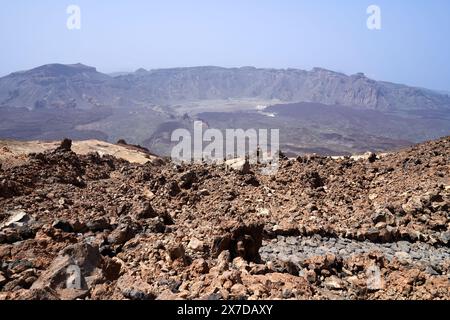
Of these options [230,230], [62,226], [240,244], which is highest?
[230,230]

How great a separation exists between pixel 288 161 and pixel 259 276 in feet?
28.2

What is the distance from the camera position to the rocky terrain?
218 inches

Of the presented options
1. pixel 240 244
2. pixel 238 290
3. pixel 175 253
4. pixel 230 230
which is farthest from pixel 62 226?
pixel 238 290

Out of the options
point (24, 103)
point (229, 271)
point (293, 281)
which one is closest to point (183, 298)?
point (229, 271)

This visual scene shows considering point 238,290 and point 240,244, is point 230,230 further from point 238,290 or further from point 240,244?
point 238,290

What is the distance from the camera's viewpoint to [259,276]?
5660mm

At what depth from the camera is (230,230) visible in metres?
7.03

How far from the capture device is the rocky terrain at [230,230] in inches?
218

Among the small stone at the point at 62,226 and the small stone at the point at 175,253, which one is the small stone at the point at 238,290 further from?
the small stone at the point at 62,226

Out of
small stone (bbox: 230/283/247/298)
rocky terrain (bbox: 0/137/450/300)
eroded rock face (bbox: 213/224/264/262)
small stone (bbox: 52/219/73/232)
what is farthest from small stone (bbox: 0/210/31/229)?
small stone (bbox: 230/283/247/298)

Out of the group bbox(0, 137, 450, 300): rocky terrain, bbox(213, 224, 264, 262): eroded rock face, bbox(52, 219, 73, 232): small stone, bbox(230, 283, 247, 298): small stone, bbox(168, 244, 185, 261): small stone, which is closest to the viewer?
bbox(230, 283, 247, 298): small stone

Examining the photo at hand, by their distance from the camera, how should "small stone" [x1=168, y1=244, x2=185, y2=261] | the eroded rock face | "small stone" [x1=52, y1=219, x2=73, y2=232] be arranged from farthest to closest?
1. "small stone" [x1=52, y1=219, x2=73, y2=232]
2. the eroded rock face
3. "small stone" [x1=168, y1=244, x2=185, y2=261]

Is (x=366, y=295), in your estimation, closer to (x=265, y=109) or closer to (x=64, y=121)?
(x=64, y=121)

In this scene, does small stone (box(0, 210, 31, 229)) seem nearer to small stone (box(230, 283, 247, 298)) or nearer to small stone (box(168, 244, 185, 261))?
small stone (box(168, 244, 185, 261))
